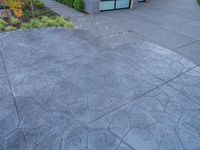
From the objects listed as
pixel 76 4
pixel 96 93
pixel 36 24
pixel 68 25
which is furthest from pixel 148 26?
pixel 96 93

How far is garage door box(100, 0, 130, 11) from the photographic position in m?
9.39

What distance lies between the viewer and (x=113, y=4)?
9.74 m

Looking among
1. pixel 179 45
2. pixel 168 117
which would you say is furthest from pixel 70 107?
pixel 179 45

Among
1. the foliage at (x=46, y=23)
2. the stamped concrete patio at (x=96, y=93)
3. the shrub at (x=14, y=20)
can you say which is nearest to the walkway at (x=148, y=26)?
the stamped concrete patio at (x=96, y=93)

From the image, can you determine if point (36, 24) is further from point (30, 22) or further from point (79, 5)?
point (79, 5)

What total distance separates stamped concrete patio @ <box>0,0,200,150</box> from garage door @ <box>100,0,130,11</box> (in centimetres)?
373

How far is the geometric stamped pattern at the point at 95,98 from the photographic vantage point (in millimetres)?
2832

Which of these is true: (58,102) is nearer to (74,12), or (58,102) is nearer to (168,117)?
(168,117)

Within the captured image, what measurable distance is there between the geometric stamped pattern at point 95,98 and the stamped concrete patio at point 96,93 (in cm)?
2

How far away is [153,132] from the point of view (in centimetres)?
299

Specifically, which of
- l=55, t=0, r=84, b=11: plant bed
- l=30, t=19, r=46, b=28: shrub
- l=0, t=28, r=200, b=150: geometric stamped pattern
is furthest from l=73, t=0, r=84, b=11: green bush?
l=0, t=28, r=200, b=150: geometric stamped pattern

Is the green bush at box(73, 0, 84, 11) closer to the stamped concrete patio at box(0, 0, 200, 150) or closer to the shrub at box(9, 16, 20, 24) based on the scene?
the shrub at box(9, 16, 20, 24)

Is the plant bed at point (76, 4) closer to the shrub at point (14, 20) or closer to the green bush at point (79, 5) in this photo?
the green bush at point (79, 5)

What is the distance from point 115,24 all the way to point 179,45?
9.42 feet
